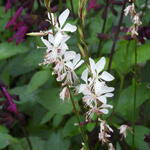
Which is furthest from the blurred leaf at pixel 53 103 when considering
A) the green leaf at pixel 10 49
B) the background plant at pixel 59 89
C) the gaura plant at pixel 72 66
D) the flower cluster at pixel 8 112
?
the gaura plant at pixel 72 66

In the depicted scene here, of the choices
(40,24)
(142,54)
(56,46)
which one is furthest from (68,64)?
(40,24)

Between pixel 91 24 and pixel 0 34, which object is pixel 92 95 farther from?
pixel 0 34

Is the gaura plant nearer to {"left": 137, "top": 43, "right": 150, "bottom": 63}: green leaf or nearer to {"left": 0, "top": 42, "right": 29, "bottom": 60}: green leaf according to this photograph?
{"left": 137, "top": 43, "right": 150, "bottom": 63}: green leaf

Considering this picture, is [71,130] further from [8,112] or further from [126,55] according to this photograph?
[126,55]

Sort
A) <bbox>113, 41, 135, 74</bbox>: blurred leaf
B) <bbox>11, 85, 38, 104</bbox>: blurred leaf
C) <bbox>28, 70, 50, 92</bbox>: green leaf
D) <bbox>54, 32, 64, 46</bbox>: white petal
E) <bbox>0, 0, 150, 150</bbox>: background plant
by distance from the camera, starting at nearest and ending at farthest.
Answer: <bbox>54, 32, 64, 46</bbox>: white petal → <bbox>113, 41, 135, 74</bbox>: blurred leaf → <bbox>0, 0, 150, 150</bbox>: background plant → <bbox>28, 70, 50, 92</bbox>: green leaf → <bbox>11, 85, 38, 104</bbox>: blurred leaf

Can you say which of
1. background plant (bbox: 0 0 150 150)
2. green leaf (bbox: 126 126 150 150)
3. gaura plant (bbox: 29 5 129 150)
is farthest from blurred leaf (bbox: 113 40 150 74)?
gaura plant (bbox: 29 5 129 150)

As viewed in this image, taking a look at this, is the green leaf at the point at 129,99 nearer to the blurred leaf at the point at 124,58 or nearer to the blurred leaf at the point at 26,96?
the blurred leaf at the point at 124,58
